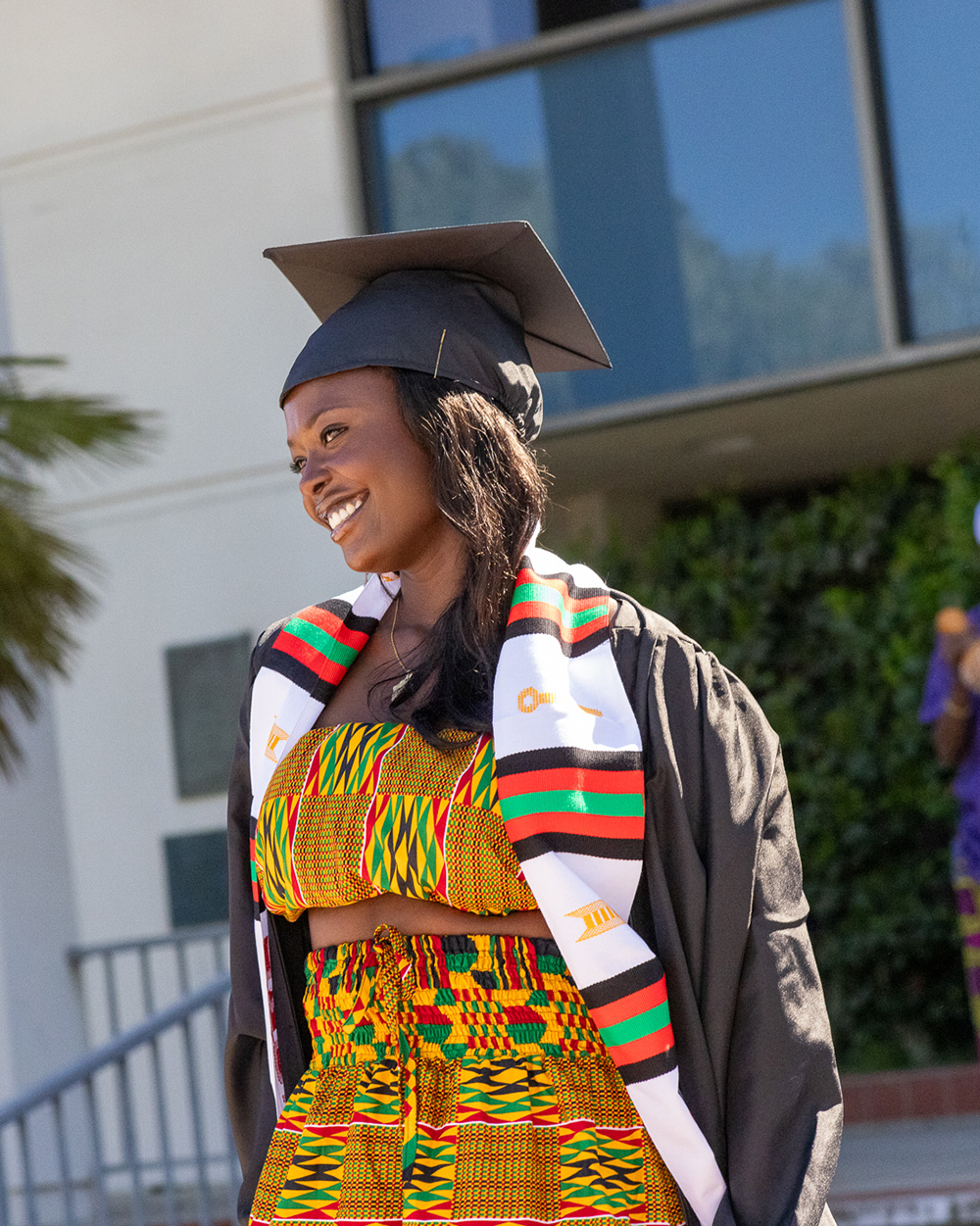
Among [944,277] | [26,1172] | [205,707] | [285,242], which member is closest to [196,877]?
[205,707]

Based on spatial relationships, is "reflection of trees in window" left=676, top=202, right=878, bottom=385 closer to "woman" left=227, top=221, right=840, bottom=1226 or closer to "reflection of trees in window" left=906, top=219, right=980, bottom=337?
"reflection of trees in window" left=906, top=219, right=980, bottom=337

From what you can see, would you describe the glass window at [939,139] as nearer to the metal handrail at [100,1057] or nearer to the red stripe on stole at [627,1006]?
the metal handrail at [100,1057]

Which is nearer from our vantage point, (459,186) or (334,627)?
(334,627)

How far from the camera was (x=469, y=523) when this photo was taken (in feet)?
6.10

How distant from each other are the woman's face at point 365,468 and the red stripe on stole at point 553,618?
175 mm

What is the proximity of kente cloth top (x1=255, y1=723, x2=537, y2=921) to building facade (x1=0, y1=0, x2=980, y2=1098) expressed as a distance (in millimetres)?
3652

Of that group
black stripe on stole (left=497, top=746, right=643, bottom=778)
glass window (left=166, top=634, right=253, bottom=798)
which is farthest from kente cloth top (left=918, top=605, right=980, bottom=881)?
black stripe on stole (left=497, top=746, right=643, bottom=778)

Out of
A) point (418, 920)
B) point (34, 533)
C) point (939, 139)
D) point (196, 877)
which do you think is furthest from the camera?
point (196, 877)

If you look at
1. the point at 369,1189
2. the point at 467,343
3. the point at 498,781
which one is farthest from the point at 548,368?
the point at 369,1189

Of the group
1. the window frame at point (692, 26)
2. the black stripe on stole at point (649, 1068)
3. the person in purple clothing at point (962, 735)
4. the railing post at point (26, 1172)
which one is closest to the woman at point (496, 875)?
the black stripe on stole at point (649, 1068)

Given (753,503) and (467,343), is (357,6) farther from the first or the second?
(467,343)

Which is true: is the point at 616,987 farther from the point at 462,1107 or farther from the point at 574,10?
the point at 574,10

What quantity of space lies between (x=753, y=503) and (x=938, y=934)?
223 cm

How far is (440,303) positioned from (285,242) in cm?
394
